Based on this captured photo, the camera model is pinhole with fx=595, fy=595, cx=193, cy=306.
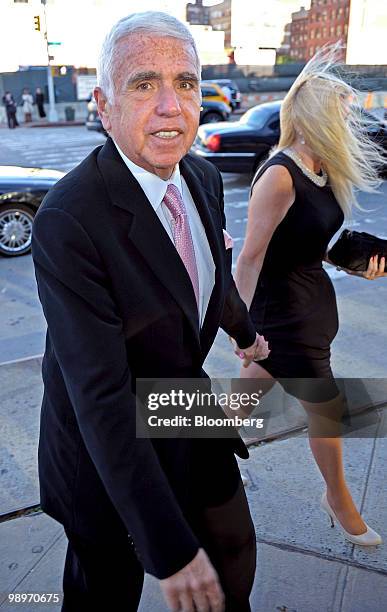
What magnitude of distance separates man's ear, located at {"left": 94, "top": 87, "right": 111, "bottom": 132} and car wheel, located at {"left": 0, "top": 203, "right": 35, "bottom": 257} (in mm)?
6124

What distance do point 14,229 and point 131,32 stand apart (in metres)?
6.41

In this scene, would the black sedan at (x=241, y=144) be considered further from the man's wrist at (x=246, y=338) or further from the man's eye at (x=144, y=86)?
the man's eye at (x=144, y=86)

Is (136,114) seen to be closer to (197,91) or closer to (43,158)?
(197,91)

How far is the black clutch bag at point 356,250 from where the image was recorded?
2629 mm

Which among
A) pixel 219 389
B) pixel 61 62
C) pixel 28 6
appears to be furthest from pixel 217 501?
pixel 28 6

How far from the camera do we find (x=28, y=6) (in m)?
49.0

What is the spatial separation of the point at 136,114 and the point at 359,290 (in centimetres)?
481

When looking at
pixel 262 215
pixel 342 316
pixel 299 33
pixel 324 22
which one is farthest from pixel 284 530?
pixel 324 22

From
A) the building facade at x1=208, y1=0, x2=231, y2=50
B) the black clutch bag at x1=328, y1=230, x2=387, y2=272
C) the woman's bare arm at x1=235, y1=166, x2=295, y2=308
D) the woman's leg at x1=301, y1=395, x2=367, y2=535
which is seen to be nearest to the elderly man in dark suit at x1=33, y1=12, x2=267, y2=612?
the woman's bare arm at x1=235, y1=166, x2=295, y2=308

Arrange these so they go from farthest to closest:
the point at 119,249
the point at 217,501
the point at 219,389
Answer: the point at 219,389 → the point at 217,501 → the point at 119,249

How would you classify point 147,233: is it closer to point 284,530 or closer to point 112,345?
point 112,345

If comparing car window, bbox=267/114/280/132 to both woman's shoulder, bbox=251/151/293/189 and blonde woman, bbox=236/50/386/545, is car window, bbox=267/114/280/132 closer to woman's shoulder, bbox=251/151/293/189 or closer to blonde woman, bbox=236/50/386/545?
blonde woman, bbox=236/50/386/545

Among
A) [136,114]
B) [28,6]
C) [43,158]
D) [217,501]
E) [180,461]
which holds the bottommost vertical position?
[43,158]

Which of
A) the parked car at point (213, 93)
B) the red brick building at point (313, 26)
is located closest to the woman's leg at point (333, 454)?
the parked car at point (213, 93)
